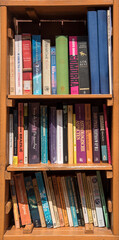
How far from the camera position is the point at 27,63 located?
1.10 metres

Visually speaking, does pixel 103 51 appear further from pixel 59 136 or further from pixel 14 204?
pixel 14 204

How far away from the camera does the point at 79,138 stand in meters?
1.12

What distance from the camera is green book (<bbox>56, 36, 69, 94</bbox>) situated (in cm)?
108

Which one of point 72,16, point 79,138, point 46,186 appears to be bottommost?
point 46,186

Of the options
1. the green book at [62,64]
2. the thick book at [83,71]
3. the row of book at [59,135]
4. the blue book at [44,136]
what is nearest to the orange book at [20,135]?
the row of book at [59,135]

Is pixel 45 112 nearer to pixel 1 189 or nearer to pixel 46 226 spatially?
pixel 1 189

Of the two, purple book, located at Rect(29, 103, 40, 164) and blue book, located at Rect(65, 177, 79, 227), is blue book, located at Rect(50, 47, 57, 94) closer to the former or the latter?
purple book, located at Rect(29, 103, 40, 164)

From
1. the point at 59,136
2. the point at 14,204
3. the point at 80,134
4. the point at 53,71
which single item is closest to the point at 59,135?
the point at 59,136

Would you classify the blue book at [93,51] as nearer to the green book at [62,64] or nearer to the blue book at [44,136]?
the green book at [62,64]

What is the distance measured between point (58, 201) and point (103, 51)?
80 centimetres

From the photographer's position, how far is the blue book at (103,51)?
3.43ft

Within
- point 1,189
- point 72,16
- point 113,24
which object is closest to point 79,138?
point 1,189

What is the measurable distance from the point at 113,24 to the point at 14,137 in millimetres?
737

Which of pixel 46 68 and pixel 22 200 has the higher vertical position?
pixel 46 68
